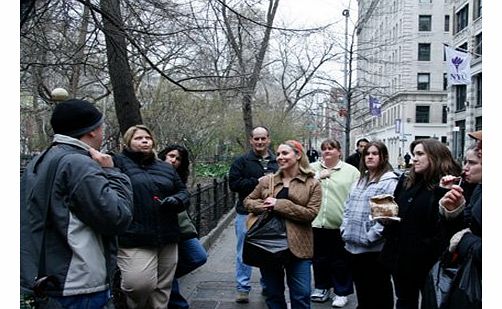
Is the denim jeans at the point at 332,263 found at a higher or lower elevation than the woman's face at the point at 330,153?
lower

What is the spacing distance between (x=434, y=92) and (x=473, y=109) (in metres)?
21.0

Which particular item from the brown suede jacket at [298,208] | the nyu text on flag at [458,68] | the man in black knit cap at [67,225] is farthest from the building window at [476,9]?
the man in black knit cap at [67,225]

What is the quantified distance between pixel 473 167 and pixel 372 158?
1806mm

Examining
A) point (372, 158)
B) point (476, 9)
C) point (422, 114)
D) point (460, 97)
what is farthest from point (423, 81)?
point (372, 158)

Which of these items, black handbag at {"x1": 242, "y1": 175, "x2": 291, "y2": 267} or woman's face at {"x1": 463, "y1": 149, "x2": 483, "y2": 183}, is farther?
black handbag at {"x1": 242, "y1": 175, "x2": 291, "y2": 267}

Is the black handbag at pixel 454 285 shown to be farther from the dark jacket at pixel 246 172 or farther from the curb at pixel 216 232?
the curb at pixel 216 232

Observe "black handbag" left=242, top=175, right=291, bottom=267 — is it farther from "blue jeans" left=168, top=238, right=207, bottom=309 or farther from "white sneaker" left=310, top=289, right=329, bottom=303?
"white sneaker" left=310, top=289, right=329, bottom=303

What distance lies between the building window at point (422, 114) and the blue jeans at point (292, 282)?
6336 cm

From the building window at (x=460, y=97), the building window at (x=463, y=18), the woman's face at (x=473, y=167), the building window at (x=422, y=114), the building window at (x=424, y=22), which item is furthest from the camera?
the building window at (x=422, y=114)

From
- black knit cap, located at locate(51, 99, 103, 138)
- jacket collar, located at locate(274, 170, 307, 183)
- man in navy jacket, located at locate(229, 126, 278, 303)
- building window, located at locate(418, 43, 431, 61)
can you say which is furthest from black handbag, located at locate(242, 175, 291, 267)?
building window, located at locate(418, 43, 431, 61)

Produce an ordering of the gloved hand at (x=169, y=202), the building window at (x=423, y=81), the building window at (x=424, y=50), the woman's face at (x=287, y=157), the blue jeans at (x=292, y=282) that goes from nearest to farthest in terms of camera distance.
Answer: the gloved hand at (x=169, y=202) → the blue jeans at (x=292, y=282) → the woman's face at (x=287, y=157) → the building window at (x=424, y=50) → the building window at (x=423, y=81)

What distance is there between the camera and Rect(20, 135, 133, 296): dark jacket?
284 cm

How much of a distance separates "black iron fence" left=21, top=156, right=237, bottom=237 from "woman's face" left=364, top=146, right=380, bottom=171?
337 cm

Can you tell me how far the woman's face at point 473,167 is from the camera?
346cm
